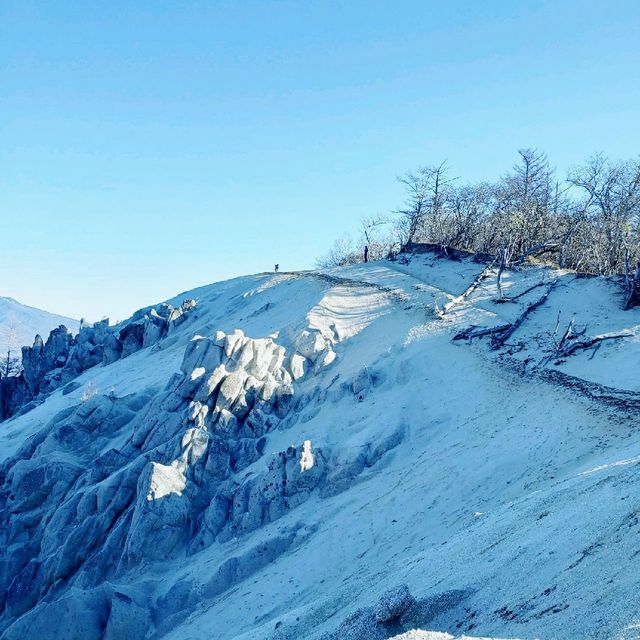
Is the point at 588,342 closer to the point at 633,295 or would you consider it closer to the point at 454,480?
the point at 633,295

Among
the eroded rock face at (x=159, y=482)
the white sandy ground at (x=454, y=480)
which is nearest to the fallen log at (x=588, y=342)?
the white sandy ground at (x=454, y=480)

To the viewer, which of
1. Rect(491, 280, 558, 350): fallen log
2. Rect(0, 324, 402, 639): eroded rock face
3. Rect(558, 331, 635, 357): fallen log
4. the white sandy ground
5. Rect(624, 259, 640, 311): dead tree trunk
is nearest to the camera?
the white sandy ground

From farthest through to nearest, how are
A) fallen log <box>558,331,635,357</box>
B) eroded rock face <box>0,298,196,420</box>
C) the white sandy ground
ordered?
eroded rock face <box>0,298,196,420</box>, fallen log <box>558,331,635,357</box>, the white sandy ground

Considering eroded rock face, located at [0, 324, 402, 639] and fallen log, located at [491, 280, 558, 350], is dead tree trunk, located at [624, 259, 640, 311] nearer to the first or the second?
fallen log, located at [491, 280, 558, 350]

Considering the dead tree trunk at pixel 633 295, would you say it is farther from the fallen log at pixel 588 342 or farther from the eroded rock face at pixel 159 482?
the eroded rock face at pixel 159 482

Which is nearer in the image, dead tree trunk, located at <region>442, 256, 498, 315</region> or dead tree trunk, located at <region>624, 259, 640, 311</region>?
dead tree trunk, located at <region>624, 259, 640, 311</region>

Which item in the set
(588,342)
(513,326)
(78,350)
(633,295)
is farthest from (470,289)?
(78,350)

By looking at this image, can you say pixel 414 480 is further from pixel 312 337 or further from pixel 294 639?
pixel 312 337

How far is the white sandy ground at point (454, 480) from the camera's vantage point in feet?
30.1

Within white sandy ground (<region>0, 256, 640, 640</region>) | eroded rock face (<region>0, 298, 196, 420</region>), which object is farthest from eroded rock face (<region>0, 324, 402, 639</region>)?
eroded rock face (<region>0, 298, 196, 420</region>)

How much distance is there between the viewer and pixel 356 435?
2284 centimetres

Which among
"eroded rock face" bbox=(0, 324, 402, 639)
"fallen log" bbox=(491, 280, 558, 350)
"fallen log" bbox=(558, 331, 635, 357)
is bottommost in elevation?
"eroded rock face" bbox=(0, 324, 402, 639)

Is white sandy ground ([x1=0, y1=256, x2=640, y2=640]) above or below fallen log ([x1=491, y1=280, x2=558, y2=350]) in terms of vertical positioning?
below

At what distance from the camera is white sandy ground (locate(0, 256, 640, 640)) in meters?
9.18
